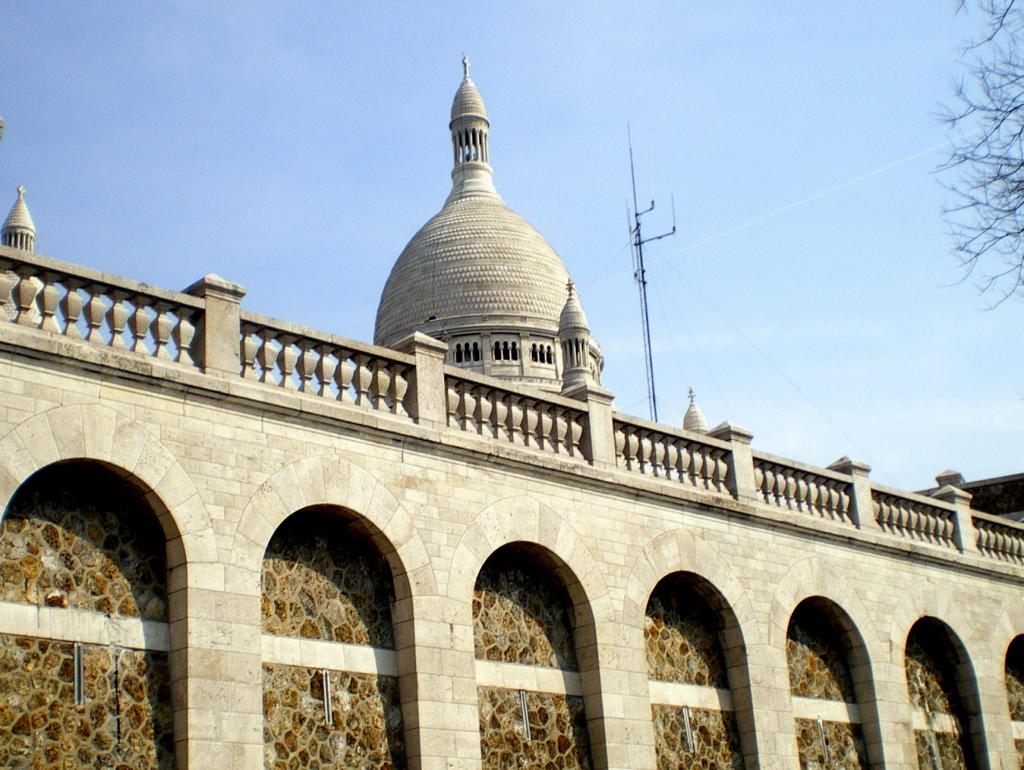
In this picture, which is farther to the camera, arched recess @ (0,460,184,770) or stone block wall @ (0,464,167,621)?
stone block wall @ (0,464,167,621)

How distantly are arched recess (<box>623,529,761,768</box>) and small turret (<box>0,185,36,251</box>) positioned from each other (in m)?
29.6

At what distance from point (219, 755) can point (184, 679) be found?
0.82 meters

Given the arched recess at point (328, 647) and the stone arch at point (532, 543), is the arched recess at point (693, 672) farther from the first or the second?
the arched recess at point (328, 647)

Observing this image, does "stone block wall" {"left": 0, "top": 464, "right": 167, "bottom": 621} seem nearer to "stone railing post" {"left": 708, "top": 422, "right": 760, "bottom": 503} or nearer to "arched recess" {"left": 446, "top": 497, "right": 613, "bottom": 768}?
"arched recess" {"left": 446, "top": 497, "right": 613, "bottom": 768}

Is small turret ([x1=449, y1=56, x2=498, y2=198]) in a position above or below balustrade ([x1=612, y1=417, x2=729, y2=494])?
above

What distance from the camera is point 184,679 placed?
15.5 metres

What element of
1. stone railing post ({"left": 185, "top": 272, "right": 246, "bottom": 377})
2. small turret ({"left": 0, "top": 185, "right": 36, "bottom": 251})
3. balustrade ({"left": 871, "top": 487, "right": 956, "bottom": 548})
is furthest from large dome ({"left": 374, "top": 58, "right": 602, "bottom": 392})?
stone railing post ({"left": 185, "top": 272, "right": 246, "bottom": 377})

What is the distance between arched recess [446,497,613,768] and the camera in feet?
61.3

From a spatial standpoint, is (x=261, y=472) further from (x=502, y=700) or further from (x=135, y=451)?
(x=502, y=700)

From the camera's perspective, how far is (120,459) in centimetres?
1562

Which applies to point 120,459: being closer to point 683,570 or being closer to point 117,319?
point 117,319

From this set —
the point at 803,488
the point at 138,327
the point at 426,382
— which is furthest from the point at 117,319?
the point at 803,488

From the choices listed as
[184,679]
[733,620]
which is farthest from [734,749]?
[184,679]

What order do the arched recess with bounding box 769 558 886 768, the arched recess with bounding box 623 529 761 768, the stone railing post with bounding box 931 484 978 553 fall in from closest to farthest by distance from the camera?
the arched recess with bounding box 623 529 761 768 < the arched recess with bounding box 769 558 886 768 < the stone railing post with bounding box 931 484 978 553
